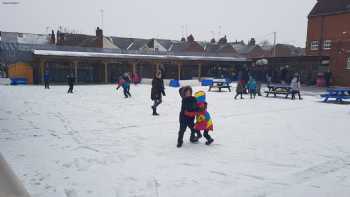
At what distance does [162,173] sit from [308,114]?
749 centimetres

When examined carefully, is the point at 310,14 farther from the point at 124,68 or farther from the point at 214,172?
the point at 214,172

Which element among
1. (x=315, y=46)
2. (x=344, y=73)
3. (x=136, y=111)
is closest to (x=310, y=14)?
(x=315, y=46)

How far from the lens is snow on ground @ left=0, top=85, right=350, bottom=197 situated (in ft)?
12.7

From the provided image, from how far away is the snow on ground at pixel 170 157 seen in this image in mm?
3883

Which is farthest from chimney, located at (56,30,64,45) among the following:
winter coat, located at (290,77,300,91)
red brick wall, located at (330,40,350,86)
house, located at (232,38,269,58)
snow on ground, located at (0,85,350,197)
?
snow on ground, located at (0,85,350,197)

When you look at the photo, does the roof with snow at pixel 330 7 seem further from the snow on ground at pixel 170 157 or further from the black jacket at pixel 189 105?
the black jacket at pixel 189 105

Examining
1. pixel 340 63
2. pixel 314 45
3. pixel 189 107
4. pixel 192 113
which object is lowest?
pixel 192 113

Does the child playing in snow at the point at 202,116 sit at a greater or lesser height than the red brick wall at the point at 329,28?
lesser

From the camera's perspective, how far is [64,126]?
771 centimetres

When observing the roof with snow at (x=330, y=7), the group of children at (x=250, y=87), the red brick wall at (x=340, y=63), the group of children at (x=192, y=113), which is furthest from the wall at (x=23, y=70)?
the roof with snow at (x=330, y=7)

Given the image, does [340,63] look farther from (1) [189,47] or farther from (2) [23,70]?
(1) [189,47]

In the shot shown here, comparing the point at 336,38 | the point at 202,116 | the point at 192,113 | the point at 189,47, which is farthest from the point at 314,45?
the point at 192,113

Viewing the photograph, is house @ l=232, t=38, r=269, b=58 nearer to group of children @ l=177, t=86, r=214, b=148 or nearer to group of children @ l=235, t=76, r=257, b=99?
group of children @ l=235, t=76, r=257, b=99

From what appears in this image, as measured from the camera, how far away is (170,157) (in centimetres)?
519
